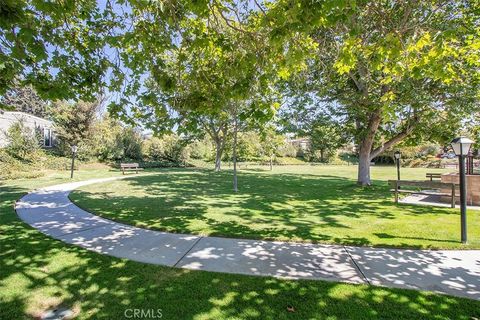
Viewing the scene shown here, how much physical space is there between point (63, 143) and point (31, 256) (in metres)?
25.0

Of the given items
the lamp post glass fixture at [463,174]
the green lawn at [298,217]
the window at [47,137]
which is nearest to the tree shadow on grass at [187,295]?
the green lawn at [298,217]

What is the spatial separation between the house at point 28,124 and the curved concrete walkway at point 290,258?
19634mm

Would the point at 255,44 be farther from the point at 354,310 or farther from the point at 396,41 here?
the point at 354,310

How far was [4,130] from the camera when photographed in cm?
2117

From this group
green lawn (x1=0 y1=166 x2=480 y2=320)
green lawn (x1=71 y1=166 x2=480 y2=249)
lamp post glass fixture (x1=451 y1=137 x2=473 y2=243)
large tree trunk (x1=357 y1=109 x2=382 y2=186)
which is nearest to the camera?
green lawn (x1=0 y1=166 x2=480 y2=320)

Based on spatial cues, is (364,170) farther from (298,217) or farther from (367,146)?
(298,217)

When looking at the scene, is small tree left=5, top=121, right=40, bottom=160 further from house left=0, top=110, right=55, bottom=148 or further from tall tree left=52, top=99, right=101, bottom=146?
tall tree left=52, top=99, right=101, bottom=146

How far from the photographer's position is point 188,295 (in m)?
3.36

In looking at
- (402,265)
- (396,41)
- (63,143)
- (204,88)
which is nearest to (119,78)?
(204,88)

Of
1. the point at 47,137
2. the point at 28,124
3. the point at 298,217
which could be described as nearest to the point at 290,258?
the point at 298,217

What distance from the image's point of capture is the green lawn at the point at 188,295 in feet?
9.85

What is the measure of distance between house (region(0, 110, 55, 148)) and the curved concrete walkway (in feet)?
64.4

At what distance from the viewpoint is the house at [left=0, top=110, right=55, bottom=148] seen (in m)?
20.9

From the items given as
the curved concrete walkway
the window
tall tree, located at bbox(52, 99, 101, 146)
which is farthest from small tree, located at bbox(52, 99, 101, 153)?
the curved concrete walkway
